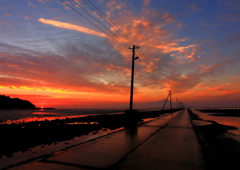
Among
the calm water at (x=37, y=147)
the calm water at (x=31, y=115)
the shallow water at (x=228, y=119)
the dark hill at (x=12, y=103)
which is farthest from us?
the dark hill at (x=12, y=103)

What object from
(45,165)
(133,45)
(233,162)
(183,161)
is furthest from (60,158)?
(133,45)

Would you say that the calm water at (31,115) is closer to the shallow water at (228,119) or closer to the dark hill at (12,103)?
the shallow water at (228,119)

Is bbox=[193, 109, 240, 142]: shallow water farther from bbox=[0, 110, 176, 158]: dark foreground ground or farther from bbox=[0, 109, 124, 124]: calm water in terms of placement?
bbox=[0, 109, 124, 124]: calm water

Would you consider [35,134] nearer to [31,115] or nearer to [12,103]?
[31,115]

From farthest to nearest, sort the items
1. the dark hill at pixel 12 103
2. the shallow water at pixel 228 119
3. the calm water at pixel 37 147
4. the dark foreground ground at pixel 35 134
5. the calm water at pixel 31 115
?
1. the dark hill at pixel 12 103
2. the calm water at pixel 31 115
3. the shallow water at pixel 228 119
4. the dark foreground ground at pixel 35 134
5. the calm water at pixel 37 147

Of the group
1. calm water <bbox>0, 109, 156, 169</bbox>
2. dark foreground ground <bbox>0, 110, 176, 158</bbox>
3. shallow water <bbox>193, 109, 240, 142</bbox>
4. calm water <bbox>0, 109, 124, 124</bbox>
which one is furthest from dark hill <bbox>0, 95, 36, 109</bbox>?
shallow water <bbox>193, 109, 240, 142</bbox>

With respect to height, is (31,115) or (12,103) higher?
(12,103)

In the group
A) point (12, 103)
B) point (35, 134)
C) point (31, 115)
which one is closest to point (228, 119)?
point (35, 134)

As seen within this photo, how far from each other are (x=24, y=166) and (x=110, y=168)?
2.79 meters

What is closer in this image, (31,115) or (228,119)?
(228,119)

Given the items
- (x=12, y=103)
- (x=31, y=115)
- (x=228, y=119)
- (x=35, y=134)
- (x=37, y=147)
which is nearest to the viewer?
(x=37, y=147)

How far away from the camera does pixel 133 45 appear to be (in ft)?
81.4

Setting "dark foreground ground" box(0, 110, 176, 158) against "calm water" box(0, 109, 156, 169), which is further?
"dark foreground ground" box(0, 110, 176, 158)

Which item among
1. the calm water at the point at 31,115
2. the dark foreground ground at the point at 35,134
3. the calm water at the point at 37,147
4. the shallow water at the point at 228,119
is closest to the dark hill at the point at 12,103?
the calm water at the point at 31,115
